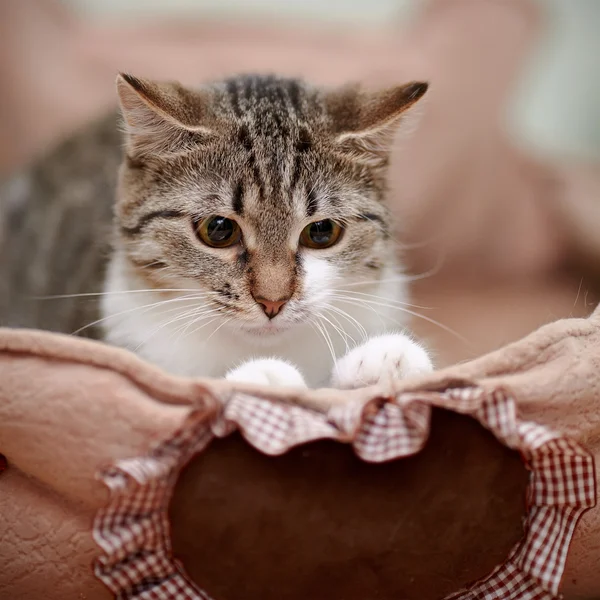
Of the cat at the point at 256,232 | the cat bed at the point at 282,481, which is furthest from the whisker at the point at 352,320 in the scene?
the cat bed at the point at 282,481

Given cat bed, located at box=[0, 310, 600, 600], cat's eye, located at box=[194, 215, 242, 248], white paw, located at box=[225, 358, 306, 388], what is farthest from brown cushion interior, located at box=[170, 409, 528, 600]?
cat's eye, located at box=[194, 215, 242, 248]

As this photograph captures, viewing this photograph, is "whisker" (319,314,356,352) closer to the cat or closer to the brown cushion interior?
the cat

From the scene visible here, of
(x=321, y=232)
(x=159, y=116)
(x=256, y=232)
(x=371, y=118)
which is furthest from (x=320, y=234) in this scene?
(x=159, y=116)

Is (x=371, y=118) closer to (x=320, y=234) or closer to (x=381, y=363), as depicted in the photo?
(x=320, y=234)

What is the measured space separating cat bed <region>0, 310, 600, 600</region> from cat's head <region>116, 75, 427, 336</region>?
318mm

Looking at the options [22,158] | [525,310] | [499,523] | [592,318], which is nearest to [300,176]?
[592,318]

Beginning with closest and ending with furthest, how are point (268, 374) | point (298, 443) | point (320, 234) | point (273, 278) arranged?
point (298, 443) < point (268, 374) < point (273, 278) < point (320, 234)

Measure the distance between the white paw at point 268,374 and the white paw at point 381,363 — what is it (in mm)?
106

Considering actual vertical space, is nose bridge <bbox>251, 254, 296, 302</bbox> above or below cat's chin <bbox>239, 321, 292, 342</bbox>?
above

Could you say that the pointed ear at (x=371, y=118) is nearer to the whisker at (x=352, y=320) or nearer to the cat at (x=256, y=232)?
the cat at (x=256, y=232)

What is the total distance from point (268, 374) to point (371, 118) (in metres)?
0.55

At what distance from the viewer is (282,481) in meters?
0.87

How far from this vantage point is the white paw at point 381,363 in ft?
3.55

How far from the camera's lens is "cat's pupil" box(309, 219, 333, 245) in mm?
1255
